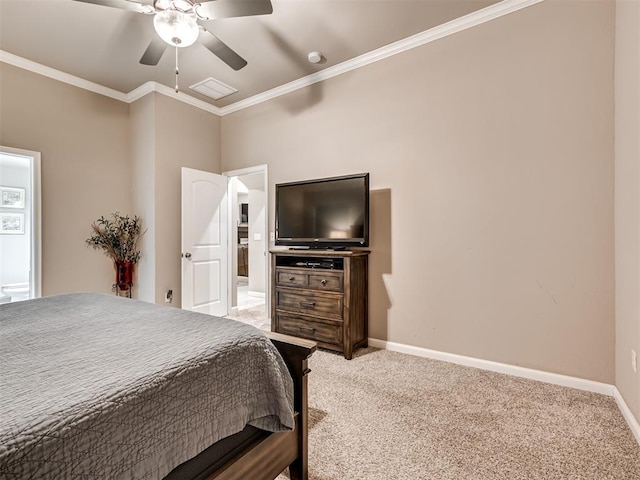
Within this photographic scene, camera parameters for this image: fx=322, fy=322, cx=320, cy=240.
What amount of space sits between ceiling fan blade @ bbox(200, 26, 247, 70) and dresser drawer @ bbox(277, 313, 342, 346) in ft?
7.82

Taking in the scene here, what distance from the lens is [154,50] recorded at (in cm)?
249

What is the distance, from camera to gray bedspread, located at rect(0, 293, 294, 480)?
714 millimetres

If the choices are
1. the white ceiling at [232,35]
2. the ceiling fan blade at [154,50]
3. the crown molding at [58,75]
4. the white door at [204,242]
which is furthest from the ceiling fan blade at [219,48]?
the crown molding at [58,75]

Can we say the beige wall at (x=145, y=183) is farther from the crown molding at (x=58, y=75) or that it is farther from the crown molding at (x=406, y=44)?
the crown molding at (x=406, y=44)

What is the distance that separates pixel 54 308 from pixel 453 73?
3399 mm

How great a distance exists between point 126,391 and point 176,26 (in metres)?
2.24

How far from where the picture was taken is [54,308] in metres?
1.72

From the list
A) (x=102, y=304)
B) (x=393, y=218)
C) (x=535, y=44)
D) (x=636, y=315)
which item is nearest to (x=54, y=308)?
(x=102, y=304)

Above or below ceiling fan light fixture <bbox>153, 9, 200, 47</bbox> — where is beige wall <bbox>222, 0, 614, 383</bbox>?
below

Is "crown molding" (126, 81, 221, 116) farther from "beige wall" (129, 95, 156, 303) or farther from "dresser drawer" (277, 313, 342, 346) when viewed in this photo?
"dresser drawer" (277, 313, 342, 346)

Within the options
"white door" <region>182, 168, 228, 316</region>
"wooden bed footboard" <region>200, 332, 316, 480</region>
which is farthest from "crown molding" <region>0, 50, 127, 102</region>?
"wooden bed footboard" <region>200, 332, 316, 480</region>

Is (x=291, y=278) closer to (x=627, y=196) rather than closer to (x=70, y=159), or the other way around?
(x=627, y=196)

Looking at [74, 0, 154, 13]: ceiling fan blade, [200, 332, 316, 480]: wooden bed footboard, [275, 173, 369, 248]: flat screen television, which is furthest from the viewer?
[275, 173, 369, 248]: flat screen television

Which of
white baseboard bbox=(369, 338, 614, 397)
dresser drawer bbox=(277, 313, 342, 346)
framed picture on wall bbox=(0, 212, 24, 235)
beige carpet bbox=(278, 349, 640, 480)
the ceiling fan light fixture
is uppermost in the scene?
the ceiling fan light fixture
